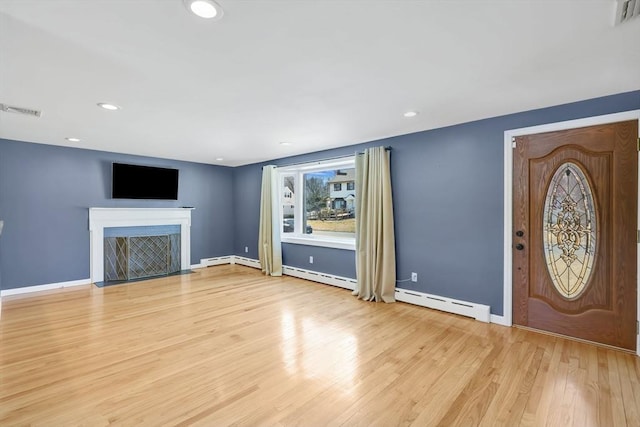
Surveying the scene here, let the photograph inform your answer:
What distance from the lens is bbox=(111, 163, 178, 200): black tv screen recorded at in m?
5.40

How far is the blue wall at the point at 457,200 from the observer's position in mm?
3371

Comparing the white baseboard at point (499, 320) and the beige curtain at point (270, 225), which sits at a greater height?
the beige curtain at point (270, 225)

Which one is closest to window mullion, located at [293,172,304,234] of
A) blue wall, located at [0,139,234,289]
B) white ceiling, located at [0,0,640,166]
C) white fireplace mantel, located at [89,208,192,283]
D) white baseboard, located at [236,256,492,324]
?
white baseboard, located at [236,256,492,324]

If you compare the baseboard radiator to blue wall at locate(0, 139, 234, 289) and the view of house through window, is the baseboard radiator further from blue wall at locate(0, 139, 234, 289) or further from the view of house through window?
blue wall at locate(0, 139, 234, 289)

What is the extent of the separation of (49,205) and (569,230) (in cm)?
721

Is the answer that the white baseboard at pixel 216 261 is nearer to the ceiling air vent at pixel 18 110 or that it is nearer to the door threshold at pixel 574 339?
the ceiling air vent at pixel 18 110

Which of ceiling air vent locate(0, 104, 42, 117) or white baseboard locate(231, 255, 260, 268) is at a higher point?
ceiling air vent locate(0, 104, 42, 117)

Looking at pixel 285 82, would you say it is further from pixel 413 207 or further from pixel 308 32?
pixel 413 207

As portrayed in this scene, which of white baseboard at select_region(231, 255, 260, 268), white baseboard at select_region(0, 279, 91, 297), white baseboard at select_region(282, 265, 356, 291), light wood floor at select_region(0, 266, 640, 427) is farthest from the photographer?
white baseboard at select_region(231, 255, 260, 268)

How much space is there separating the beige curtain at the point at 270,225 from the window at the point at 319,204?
0.23 meters

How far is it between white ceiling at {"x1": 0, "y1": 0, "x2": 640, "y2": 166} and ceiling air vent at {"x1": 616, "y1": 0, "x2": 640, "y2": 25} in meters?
0.04

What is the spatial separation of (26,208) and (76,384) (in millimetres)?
3882

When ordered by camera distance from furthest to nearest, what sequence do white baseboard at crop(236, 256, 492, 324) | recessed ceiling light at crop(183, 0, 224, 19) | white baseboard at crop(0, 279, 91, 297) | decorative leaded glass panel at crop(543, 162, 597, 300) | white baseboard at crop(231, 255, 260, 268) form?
white baseboard at crop(231, 255, 260, 268)
white baseboard at crop(0, 279, 91, 297)
white baseboard at crop(236, 256, 492, 324)
decorative leaded glass panel at crop(543, 162, 597, 300)
recessed ceiling light at crop(183, 0, 224, 19)

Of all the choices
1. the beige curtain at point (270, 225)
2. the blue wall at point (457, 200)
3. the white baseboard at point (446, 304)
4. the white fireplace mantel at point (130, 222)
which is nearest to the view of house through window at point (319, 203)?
the beige curtain at point (270, 225)
